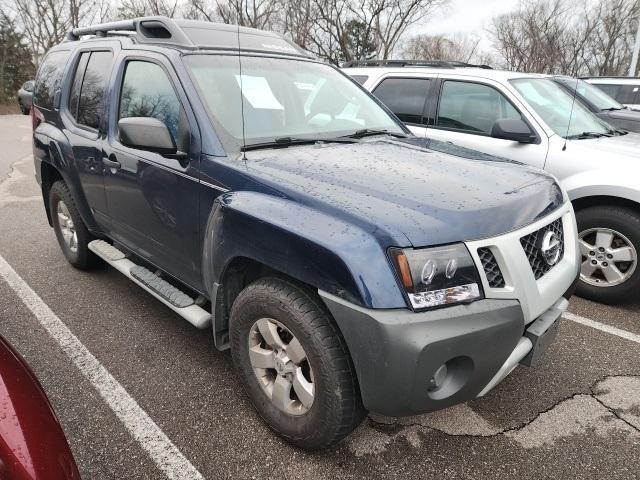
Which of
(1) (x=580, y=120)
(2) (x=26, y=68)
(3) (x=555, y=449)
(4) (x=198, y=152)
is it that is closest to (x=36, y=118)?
(4) (x=198, y=152)

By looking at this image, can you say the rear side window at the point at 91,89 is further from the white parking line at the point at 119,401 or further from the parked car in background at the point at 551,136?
the parked car in background at the point at 551,136

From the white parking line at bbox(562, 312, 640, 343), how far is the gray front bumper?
1.75 metres

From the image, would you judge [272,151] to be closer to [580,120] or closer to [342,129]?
[342,129]

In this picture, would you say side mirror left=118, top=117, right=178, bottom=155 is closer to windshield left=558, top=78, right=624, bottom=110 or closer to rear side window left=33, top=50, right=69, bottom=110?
rear side window left=33, top=50, right=69, bottom=110

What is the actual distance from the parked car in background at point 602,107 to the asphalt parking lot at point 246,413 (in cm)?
288

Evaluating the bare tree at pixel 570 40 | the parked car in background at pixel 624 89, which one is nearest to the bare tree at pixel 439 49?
the bare tree at pixel 570 40

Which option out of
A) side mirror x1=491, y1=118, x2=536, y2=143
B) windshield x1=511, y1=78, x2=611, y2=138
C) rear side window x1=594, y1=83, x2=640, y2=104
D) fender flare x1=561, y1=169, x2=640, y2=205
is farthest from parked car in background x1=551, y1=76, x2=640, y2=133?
rear side window x1=594, y1=83, x2=640, y2=104

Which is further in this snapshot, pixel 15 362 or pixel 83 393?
pixel 83 393

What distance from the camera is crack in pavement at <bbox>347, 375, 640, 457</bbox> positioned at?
7.63ft

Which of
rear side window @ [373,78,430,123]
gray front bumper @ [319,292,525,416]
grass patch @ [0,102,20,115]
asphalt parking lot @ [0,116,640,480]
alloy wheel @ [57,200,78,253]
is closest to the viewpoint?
gray front bumper @ [319,292,525,416]

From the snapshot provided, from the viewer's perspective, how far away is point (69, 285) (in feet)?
13.1

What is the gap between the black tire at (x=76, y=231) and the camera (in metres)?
3.97

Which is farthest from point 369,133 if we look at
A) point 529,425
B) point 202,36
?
point 529,425

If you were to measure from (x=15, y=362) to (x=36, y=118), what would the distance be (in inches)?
151
